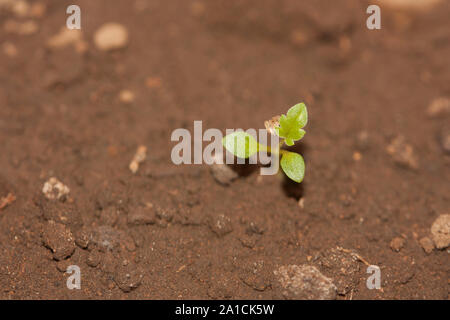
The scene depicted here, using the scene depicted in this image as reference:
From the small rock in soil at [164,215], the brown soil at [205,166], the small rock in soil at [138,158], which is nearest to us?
the brown soil at [205,166]

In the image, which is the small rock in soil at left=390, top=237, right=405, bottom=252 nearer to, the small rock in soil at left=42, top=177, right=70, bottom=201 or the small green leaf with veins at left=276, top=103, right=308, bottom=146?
the small green leaf with veins at left=276, top=103, right=308, bottom=146

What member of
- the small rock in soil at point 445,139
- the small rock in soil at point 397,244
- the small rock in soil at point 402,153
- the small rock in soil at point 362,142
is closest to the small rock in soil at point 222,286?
the small rock in soil at point 397,244

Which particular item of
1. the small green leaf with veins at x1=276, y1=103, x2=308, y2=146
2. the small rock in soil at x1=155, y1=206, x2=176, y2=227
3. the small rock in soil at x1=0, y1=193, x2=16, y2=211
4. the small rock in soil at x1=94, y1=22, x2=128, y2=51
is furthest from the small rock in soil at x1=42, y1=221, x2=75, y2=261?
Answer: the small rock in soil at x1=94, y1=22, x2=128, y2=51

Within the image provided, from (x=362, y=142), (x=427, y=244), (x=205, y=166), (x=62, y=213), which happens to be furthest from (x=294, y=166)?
(x=62, y=213)

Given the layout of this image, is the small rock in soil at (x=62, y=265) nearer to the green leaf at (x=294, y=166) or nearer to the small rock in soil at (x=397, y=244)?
the green leaf at (x=294, y=166)
